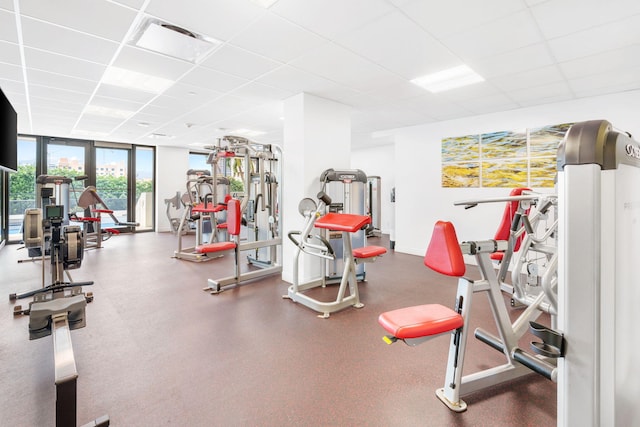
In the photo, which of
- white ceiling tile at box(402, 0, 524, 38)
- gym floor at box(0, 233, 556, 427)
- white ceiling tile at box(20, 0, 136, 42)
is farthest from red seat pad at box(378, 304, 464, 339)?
white ceiling tile at box(20, 0, 136, 42)

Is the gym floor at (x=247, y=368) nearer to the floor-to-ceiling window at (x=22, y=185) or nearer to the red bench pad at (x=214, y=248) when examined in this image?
the red bench pad at (x=214, y=248)

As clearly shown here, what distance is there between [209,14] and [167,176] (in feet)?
26.3

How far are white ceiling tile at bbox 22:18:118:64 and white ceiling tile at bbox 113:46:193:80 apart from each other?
0.12m

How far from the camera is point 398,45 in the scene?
116 inches

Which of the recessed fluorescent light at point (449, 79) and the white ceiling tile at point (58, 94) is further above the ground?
the white ceiling tile at point (58, 94)

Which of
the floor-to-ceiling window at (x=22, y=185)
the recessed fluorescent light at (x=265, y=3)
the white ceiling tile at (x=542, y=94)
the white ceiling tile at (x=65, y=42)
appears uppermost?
the white ceiling tile at (x=542, y=94)

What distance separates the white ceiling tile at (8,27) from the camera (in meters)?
2.47

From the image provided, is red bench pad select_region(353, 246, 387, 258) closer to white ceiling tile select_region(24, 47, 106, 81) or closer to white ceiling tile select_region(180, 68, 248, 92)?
white ceiling tile select_region(180, 68, 248, 92)

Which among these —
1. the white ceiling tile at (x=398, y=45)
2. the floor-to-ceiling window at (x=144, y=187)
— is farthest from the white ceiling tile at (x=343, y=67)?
the floor-to-ceiling window at (x=144, y=187)

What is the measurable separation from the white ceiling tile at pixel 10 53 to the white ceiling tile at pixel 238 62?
5.66ft

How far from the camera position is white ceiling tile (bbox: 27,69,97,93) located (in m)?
3.71

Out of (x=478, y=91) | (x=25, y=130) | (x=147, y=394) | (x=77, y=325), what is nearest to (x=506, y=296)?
(x=478, y=91)

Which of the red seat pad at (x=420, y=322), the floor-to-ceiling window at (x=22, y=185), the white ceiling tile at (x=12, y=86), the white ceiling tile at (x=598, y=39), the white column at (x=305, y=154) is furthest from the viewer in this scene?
the floor-to-ceiling window at (x=22, y=185)

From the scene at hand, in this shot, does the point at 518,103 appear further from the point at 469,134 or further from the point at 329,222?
the point at 329,222
